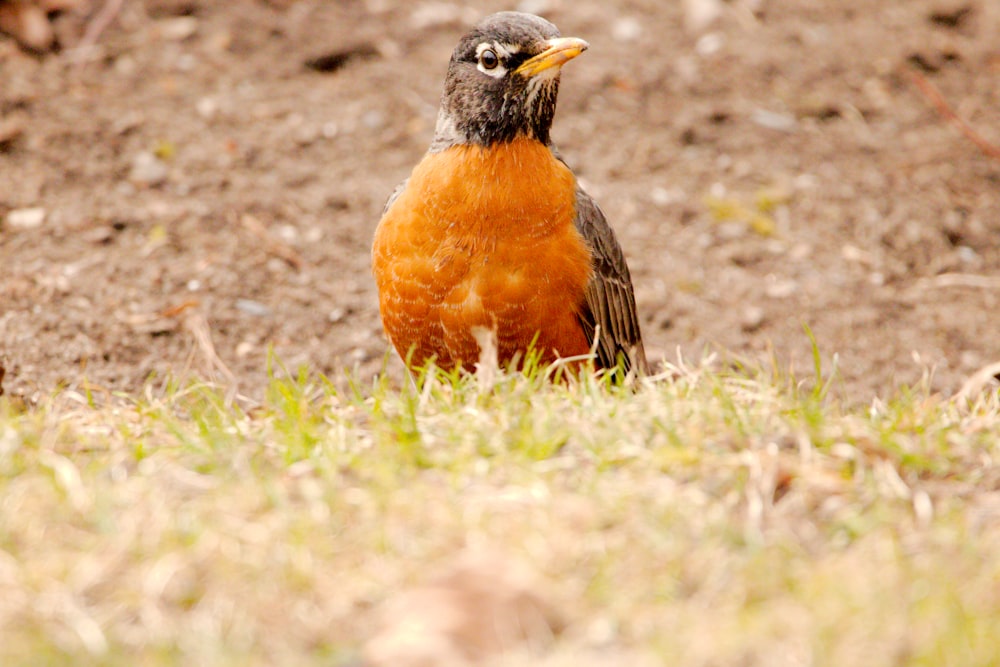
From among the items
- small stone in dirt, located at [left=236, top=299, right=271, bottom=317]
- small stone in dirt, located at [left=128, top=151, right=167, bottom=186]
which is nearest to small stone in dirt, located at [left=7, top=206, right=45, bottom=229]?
small stone in dirt, located at [left=128, top=151, right=167, bottom=186]

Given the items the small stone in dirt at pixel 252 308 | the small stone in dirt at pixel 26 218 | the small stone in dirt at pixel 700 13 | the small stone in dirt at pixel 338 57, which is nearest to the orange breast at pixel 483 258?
the small stone in dirt at pixel 252 308

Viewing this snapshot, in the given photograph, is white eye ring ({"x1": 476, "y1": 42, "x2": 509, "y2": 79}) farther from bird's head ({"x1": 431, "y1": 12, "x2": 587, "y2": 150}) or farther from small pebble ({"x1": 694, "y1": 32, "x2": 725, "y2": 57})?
small pebble ({"x1": 694, "y1": 32, "x2": 725, "y2": 57})

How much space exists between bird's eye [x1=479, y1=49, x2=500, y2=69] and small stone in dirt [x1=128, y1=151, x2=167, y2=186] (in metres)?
2.91

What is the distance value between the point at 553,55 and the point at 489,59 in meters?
0.32

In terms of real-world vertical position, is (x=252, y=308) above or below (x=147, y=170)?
below

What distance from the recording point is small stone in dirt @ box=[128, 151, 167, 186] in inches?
284

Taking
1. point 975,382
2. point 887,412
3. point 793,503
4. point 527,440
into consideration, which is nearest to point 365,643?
point 527,440

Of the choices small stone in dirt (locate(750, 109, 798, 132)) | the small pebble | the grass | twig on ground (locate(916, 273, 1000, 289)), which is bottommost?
twig on ground (locate(916, 273, 1000, 289))

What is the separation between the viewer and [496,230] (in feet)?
16.0

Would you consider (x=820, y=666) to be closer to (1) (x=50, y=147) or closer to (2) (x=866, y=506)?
(2) (x=866, y=506)

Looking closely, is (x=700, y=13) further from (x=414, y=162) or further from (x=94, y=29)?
(x=94, y=29)

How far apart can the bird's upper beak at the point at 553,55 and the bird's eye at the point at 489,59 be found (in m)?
0.12

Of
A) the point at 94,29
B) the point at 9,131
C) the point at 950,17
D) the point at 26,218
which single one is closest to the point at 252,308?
the point at 26,218

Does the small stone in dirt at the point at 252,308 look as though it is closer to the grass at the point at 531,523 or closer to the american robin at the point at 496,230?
the american robin at the point at 496,230
